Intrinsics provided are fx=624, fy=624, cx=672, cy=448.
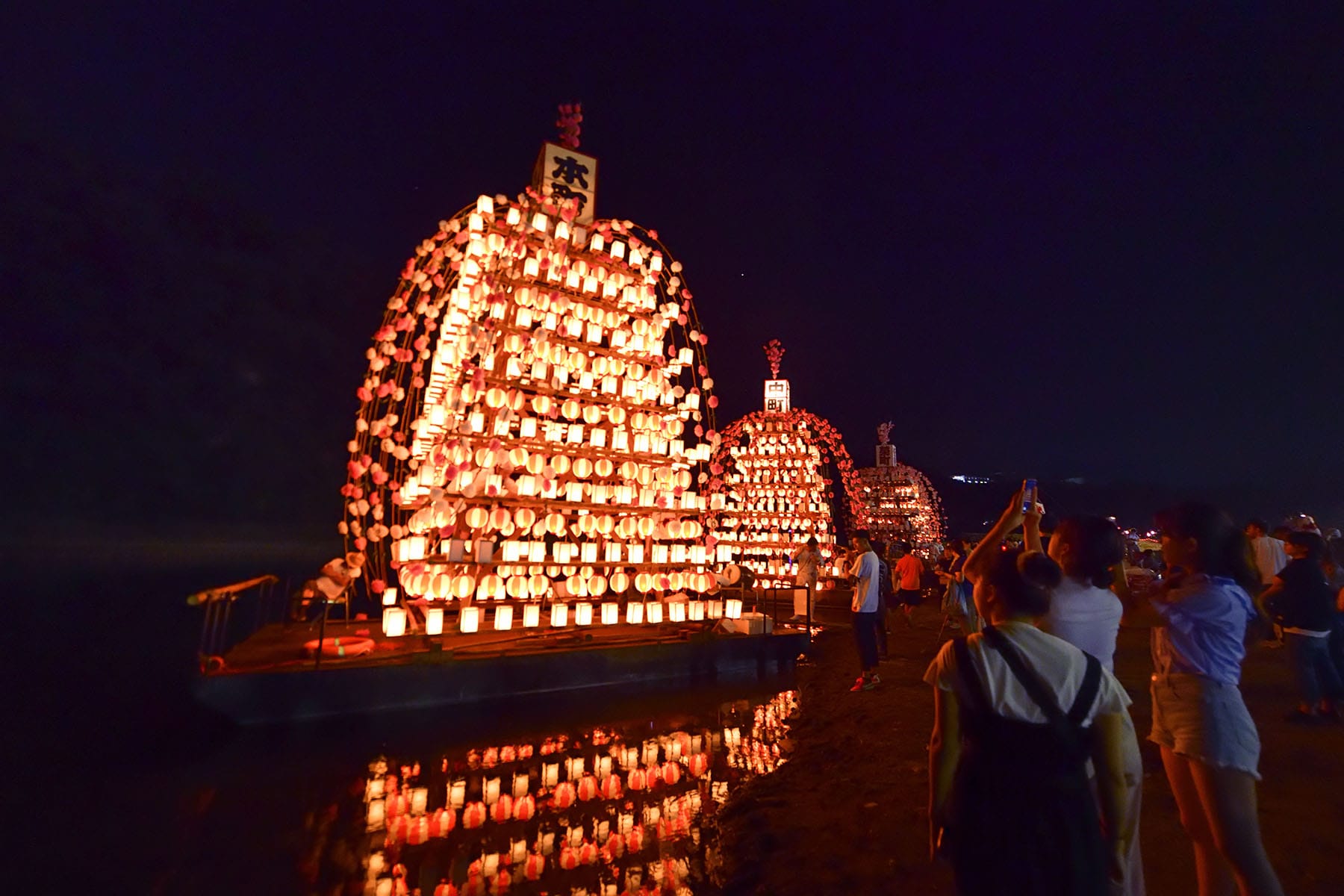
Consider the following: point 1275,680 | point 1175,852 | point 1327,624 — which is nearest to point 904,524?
point 1275,680

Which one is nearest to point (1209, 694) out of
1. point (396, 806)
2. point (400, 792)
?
point (396, 806)

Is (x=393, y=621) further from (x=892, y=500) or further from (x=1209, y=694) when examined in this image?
(x=892, y=500)

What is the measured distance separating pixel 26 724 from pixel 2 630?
53.6ft

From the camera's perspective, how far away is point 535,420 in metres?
10.8

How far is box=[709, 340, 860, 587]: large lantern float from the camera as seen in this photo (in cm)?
2580

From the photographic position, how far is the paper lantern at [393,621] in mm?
9344

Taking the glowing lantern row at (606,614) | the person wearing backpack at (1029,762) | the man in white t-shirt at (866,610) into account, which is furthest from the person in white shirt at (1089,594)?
the glowing lantern row at (606,614)

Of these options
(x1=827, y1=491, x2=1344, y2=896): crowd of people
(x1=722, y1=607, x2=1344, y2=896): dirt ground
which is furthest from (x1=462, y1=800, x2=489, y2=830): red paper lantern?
(x1=827, y1=491, x2=1344, y2=896): crowd of people

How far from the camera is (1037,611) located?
2.10 meters

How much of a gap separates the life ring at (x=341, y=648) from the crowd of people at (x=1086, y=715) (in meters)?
7.86

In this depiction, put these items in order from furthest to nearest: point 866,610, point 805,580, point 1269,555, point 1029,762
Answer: point 805,580, point 866,610, point 1269,555, point 1029,762

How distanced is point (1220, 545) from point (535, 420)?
9487 millimetres

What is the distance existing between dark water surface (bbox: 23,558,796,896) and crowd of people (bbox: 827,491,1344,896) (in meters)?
2.47

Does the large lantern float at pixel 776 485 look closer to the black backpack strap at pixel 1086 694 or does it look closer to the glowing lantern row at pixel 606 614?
the glowing lantern row at pixel 606 614
